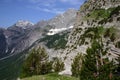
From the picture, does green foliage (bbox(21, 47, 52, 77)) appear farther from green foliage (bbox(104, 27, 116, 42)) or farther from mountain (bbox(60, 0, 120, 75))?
mountain (bbox(60, 0, 120, 75))

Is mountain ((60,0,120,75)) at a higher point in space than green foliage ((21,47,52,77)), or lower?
higher

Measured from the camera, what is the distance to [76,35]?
186250 mm

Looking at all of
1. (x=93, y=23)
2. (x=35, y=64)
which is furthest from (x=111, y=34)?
(x=35, y=64)

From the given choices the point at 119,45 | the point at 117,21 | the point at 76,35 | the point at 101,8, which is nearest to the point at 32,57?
the point at 119,45

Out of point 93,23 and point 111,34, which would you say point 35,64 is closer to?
point 111,34

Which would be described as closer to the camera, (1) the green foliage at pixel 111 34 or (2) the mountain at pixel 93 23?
(1) the green foliage at pixel 111 34

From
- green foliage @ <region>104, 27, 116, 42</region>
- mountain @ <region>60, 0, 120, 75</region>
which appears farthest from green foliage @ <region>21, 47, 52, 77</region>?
mountain @ <region>60, 0, 120, 75</region>

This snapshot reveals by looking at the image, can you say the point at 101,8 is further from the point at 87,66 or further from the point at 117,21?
the point at 87,66

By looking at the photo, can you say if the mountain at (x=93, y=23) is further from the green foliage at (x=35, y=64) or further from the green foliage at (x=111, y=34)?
the green foliage at (x=35, y=64)

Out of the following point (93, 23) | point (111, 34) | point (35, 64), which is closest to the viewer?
point (35, 64)

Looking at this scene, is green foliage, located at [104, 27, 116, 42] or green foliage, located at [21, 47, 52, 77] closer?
green foliage, located at [21, 47, 52, 77]

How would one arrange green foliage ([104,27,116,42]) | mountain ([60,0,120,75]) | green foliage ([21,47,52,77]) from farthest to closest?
mountain ([60,0,120,75])
green foliage ([104,27,116,42])
green foliage ([21,47,52,77])

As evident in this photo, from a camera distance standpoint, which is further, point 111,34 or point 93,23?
point 93,23

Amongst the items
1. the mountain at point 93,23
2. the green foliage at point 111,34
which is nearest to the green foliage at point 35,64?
the green foliage at point 111,34
